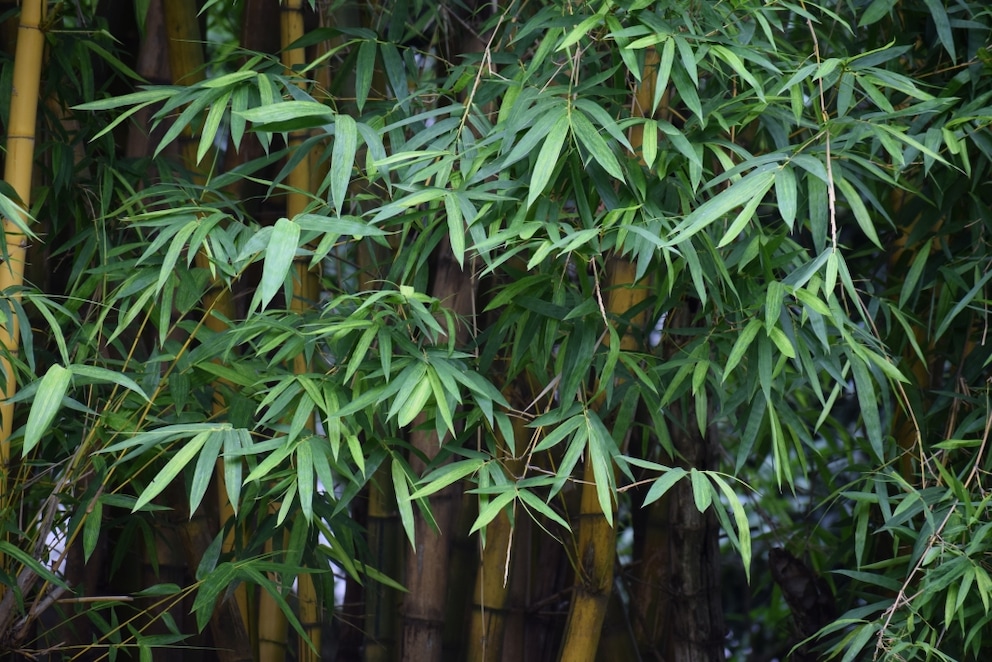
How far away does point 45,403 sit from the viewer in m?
1.04

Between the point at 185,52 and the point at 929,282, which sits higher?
the point at 185,52

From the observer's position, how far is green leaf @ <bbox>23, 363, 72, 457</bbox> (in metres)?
1.02

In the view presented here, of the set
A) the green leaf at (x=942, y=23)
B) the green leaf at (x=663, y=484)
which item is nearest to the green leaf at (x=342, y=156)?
the green leaf at (x=663, y=484)

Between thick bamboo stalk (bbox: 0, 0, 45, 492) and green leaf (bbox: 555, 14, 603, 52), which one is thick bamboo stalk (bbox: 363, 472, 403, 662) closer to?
thick bamboo stalk (bbox: 0, 0, 45, 492)

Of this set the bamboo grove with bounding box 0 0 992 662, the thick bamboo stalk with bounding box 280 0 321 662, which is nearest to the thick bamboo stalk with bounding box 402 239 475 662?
the bamboo grove with bounding box 0 0 992 662

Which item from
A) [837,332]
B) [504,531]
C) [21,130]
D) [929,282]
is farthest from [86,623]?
[929,282]

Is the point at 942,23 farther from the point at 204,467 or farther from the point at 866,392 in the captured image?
the point at 204,467

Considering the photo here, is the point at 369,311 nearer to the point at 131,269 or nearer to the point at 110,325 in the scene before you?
the point at 131,269

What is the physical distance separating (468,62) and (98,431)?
65cm

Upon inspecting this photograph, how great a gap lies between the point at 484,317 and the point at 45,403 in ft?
2.87

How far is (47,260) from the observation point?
5.41 ft

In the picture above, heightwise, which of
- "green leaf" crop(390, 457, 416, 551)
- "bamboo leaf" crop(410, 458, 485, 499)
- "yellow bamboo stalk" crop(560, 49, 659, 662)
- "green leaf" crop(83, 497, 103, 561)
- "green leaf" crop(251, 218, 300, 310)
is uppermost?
"green leaf" crop(251, 218, 300, 310)

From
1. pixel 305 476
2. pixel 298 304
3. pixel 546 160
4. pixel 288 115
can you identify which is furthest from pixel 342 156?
pixel 298 304

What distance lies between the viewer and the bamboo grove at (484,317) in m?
1.11
